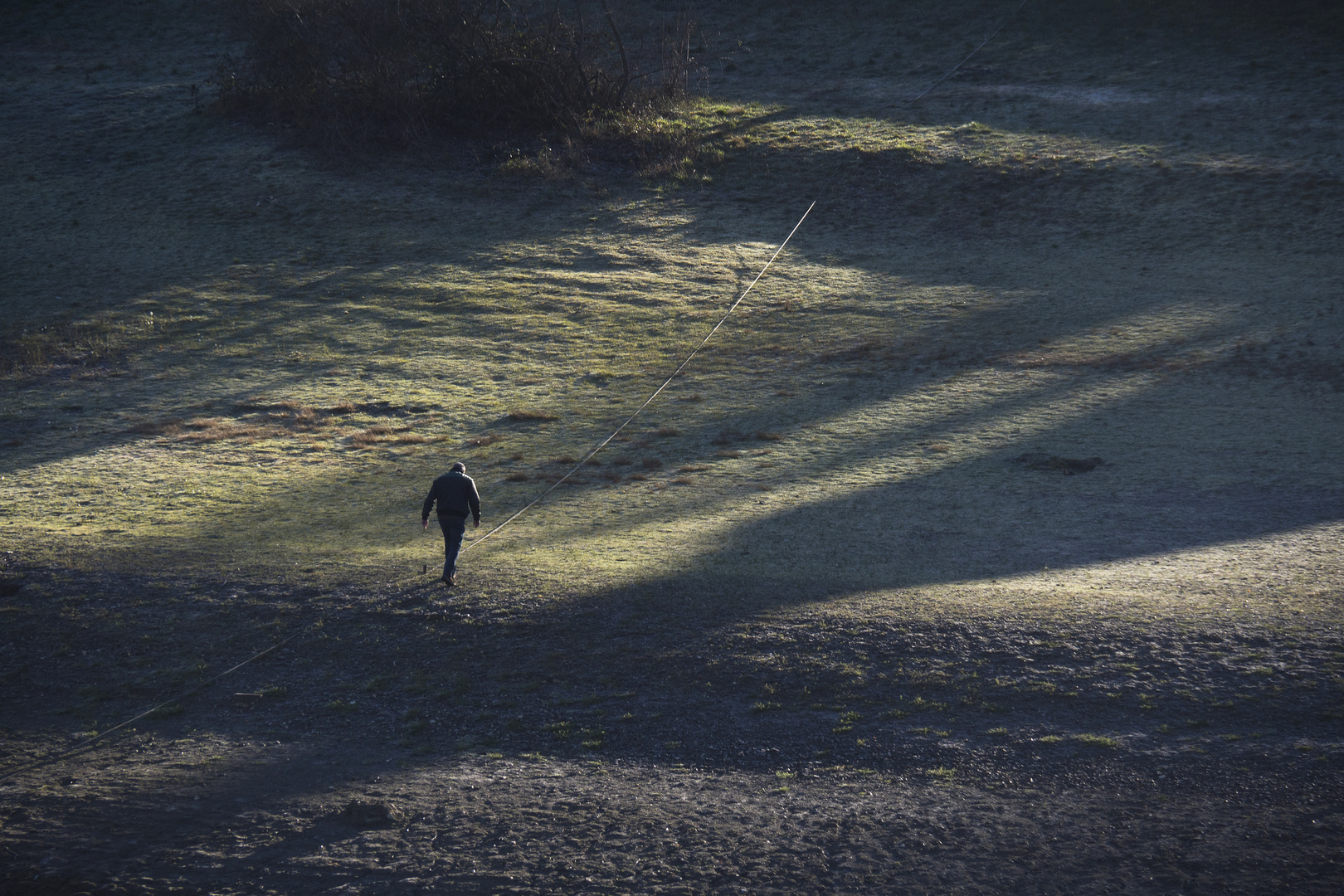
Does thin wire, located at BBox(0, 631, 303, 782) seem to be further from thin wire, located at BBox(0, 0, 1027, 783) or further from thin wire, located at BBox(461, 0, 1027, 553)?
thin wire, located at BBox(461, 0, 1027, 553)

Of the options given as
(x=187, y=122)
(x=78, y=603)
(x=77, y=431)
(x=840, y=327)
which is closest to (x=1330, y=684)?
(x=78, y=603)

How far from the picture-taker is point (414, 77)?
32062mm

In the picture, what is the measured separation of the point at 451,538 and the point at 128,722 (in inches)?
145

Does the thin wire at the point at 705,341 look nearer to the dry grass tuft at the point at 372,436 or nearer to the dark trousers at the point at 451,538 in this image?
the dark trousers at the point at 451,538

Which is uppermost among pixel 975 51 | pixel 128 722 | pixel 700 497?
pixel 975 51

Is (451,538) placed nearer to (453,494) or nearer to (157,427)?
(453,494)

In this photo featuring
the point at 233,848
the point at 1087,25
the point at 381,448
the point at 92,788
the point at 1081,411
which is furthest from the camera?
the point at 1087,25

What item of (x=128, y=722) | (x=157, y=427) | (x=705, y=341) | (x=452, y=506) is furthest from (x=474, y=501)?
(x=705, y=341)

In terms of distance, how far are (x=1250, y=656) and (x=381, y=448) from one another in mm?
12876

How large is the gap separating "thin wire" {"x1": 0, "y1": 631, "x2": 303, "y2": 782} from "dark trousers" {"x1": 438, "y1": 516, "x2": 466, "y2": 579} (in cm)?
175

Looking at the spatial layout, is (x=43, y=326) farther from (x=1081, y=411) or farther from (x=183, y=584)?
(x=1081, y=411)

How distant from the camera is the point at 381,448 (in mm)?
15898

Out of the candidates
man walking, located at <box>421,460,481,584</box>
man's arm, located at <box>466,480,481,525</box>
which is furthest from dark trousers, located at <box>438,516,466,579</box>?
man's arm, located at <box>466,480,481,525</box>

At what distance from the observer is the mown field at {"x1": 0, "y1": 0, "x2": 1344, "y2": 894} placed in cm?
708
